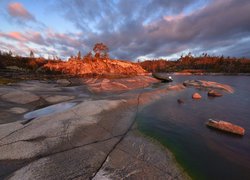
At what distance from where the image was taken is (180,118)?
18078 mm

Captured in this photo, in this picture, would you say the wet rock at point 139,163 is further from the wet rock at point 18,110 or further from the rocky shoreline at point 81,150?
the wet rock at point 18,110

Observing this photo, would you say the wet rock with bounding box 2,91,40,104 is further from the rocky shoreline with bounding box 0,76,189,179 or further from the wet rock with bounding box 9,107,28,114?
the rocky shoreline with bounding box 0,76,189,179

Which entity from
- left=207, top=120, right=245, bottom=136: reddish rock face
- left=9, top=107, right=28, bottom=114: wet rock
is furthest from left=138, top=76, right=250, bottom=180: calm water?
left=9, top=107, right=28, bottom=114: wet rock

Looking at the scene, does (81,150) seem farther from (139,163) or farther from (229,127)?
(229,127)

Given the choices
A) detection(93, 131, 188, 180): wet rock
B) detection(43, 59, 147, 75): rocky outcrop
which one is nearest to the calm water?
detection(93, 131, 188, 180): wet rock

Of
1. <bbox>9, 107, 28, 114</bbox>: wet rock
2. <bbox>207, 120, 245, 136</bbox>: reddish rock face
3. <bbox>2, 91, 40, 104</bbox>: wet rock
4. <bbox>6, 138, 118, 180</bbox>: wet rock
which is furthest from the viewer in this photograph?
<bbox>2, 91, 40, 104</bbox>: wet rock

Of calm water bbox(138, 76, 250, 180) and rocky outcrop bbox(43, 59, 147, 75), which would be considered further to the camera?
rocky outcrop bbox(43, 59, 147, 75)

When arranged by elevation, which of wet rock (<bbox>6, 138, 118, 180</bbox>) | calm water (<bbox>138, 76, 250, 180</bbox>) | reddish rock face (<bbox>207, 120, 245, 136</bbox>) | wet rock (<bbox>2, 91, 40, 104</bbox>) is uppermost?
wet rock (<bbox>2, 91, 40, 104</bbox>)

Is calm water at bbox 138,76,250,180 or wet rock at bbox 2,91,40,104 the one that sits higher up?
wet rock at bbox 2,91,40,104

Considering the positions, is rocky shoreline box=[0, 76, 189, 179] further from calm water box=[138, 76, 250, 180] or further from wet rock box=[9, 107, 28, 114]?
wet rock box=[9, 107, 28, 114]

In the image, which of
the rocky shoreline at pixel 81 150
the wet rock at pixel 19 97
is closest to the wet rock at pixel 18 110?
the rocky shoreline at pixel 81 150

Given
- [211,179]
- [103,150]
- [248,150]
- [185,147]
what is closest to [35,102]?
[103,150]

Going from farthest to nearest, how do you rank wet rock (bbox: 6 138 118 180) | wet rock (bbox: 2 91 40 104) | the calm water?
wet rock (bbox: 2 91 40 104) → the calm water → wet rock (bbox: 6 138 118 180)

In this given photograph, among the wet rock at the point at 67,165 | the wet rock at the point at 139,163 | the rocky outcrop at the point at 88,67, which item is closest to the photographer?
the wet rock at the point at 67,165
